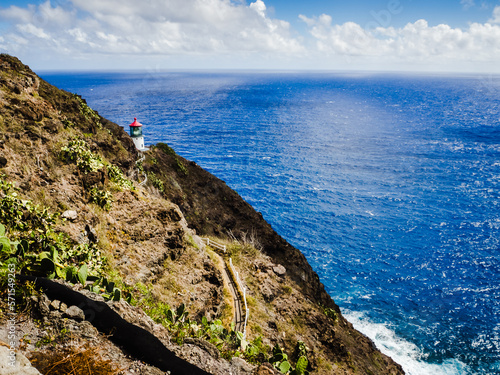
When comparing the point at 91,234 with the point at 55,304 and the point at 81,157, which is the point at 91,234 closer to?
the point at 81,157

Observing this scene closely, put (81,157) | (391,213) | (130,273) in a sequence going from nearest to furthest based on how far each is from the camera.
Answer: (130,273), (81,157), (391,213)

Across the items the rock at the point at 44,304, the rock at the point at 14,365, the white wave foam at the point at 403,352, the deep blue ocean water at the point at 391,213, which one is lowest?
the white wave foam at the point at 403,352

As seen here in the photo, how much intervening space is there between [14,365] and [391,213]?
61831 millimetres

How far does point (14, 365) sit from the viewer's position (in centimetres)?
569

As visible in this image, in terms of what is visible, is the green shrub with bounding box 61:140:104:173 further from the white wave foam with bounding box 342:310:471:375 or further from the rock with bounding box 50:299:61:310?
the white wave foam with bounding box 342:310:471:375

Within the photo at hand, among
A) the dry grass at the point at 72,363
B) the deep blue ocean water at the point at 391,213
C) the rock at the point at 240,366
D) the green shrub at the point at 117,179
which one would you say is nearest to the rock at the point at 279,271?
the green shrub at the point at 117,179

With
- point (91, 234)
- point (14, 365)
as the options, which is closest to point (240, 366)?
point (14, 365)

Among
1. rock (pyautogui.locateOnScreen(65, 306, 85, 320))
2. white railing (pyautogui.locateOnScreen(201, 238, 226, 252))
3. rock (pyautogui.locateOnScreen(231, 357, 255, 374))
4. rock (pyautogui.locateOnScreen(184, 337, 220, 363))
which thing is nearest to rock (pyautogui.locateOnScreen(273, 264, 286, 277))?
white railing (pyautogui.locateOnScreen(201, 238, 226, 252))

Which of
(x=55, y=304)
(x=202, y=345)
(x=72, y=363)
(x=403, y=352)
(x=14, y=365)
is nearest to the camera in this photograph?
(x=14, y=365)

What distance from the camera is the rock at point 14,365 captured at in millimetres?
5516

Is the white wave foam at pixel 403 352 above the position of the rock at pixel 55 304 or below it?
below

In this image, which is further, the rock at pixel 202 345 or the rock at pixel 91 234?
the rock at pixel 91 234

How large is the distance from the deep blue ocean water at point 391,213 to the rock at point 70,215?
3435 centimetres

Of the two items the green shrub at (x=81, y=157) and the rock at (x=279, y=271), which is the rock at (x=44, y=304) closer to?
the green shrub at (x=81, y=157)
